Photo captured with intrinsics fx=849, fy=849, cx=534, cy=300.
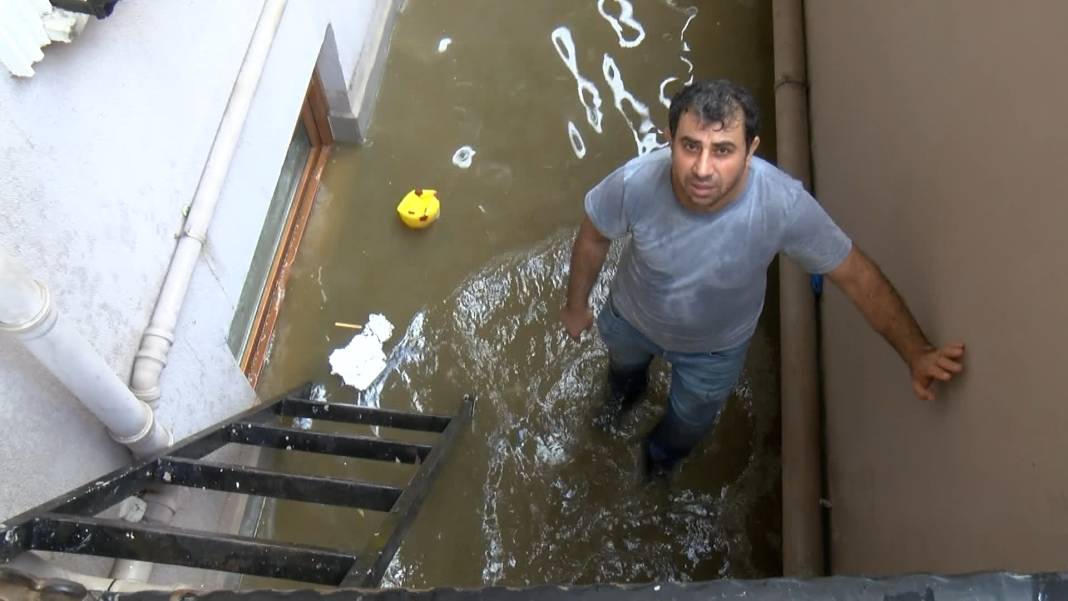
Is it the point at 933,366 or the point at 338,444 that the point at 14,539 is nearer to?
the point at 338,444

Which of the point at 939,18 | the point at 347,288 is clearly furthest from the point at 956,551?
the point at 347,288

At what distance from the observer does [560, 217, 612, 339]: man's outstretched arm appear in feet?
8.20

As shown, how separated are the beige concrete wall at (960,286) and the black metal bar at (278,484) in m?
1.42

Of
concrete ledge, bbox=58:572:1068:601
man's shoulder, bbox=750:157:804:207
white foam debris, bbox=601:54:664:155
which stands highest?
white foam debris, bbox=601:54:664:155

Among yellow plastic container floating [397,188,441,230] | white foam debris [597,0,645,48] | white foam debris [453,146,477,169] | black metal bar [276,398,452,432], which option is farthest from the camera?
white foam debris [597,0,645,48]

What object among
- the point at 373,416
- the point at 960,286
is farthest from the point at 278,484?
the point at 960,286

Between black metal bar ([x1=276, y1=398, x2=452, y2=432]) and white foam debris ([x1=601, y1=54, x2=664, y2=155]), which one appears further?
white foam debris ([x1=601, y1=54, x2=664, y2=155])

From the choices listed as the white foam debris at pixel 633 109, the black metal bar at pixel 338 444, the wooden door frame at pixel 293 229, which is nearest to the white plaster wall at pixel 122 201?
the black metal bar at pixel 338 444

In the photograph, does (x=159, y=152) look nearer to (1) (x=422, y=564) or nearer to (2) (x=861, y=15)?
(1) (x=422, y=564)

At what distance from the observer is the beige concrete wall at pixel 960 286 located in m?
1.70

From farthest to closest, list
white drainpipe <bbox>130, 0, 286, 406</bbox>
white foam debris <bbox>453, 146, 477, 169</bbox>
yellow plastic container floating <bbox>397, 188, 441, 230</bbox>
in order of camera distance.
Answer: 1. white foam debris <bbox>453, 146, 477, 169</bbox>
2. yellow plastic container floating <bbox>397, 188, 441, 230</bbox>
3. white drainpipe <bbox>130, 0, 286, 406</bbox>

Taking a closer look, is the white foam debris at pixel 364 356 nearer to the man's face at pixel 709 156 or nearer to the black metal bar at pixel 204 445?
the black metal bar at pixel 204 445

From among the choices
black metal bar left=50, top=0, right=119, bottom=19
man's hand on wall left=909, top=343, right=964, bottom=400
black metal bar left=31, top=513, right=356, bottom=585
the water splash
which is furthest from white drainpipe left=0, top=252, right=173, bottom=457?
man's hand on wall left=909, top=343, right=964, bottom=400

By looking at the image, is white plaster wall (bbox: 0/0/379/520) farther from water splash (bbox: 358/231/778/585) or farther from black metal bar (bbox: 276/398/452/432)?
water splash (bbox: 358/231/778/585)
